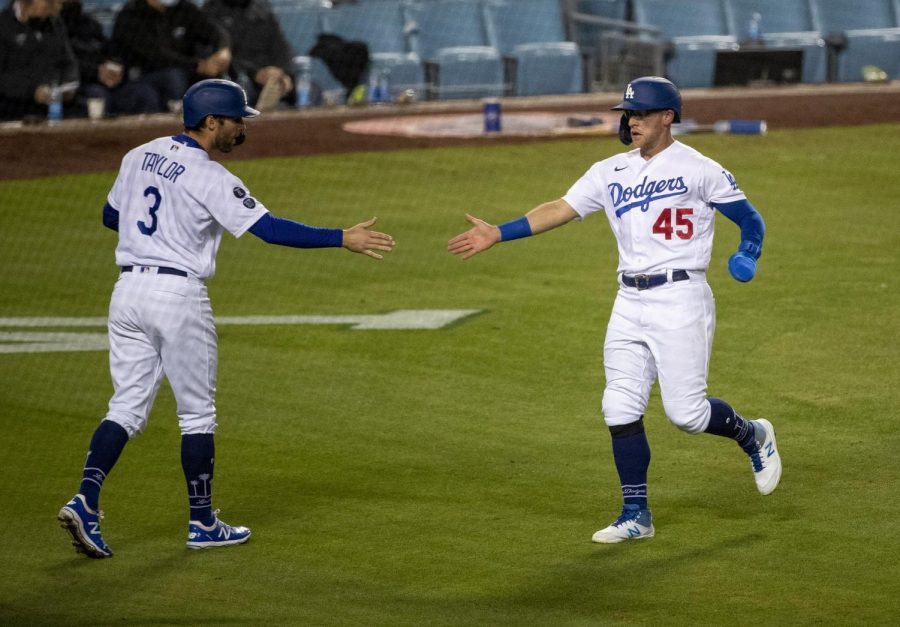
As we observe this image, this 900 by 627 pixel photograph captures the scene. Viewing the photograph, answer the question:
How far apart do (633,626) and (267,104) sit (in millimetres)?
15037

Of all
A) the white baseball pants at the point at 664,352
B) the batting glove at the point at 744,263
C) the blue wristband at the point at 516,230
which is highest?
the blue wristband at the point at 516,230

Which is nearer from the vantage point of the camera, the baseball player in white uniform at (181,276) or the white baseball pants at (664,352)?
the baseball player in white uniform at (181,276)

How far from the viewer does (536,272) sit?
40.9 feet

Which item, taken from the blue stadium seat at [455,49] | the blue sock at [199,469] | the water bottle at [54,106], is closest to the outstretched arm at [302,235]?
the blue sock at [199,469]

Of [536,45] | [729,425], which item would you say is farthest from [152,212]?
[536,45]

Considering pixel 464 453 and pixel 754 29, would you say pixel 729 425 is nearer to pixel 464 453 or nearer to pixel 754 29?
pixel 464 453

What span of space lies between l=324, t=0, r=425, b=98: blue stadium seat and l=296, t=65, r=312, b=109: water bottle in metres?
0.97

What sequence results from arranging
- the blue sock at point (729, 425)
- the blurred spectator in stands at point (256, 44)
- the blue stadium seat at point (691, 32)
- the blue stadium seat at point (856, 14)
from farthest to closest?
1. the blue stadium seat at point (856, 14)
2. the blue stadium seat at point (691, 32)
3. the blurred spectator in stands at point (256, 44)
4. the blue sock at point (729, 425)

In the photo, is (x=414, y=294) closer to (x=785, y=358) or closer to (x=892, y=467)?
(x=785, y=358)

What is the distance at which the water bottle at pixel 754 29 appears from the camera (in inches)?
928

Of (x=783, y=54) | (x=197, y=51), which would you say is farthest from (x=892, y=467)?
(x=783, y=54)

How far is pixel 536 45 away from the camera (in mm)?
22453

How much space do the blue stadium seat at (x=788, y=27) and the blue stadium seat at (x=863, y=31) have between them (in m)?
0.24

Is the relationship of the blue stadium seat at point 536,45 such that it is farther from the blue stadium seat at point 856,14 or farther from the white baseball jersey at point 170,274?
the white baseball jersey at point 170,274
